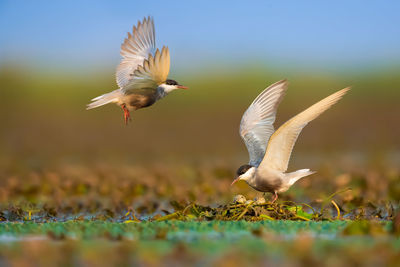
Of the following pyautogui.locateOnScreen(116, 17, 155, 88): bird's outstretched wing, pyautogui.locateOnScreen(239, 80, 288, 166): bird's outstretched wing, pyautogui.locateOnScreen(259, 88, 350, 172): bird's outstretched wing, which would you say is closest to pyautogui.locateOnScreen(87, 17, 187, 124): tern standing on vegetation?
pyautogui.locateOnScreen(116, 17, 155, 88): bird's outstretched wing

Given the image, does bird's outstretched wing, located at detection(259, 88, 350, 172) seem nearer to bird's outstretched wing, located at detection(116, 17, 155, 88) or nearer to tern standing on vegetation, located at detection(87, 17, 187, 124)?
tern standing on vegetation, located at detection(87, 17, 187, 124)

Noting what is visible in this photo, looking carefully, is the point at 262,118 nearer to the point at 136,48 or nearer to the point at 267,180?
the point at 267,180

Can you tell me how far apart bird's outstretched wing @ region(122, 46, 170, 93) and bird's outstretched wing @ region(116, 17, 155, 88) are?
2.41ft

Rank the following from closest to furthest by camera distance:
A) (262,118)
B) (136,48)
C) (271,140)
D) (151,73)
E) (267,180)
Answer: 1. (271,140)
2. (267,180)
3. (151,73)
4. (262,118)
5. (136,48)

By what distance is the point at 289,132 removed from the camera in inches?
254

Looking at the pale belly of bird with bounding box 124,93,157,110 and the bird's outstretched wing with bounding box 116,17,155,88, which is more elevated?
the bird's outstretched wing with bounding box 116,17,155,88

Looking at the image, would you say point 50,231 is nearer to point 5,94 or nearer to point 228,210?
point 228,210

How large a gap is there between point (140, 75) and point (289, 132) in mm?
1900

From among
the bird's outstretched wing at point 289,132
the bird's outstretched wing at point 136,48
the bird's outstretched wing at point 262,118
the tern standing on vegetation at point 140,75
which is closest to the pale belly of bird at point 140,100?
the tern standing on vegetation at point 140,75

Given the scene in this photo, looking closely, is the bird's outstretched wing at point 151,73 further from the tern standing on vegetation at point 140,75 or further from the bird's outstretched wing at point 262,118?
the bird's outstretched wing at point 262,118

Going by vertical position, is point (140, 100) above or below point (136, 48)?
below

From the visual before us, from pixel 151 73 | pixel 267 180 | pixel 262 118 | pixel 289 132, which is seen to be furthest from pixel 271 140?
pixel 151 73

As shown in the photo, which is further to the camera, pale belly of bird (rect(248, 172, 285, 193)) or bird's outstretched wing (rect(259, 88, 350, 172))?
pale belly of bird (rect(248, 172, 285, 193))

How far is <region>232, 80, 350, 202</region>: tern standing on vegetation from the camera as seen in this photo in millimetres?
6445
